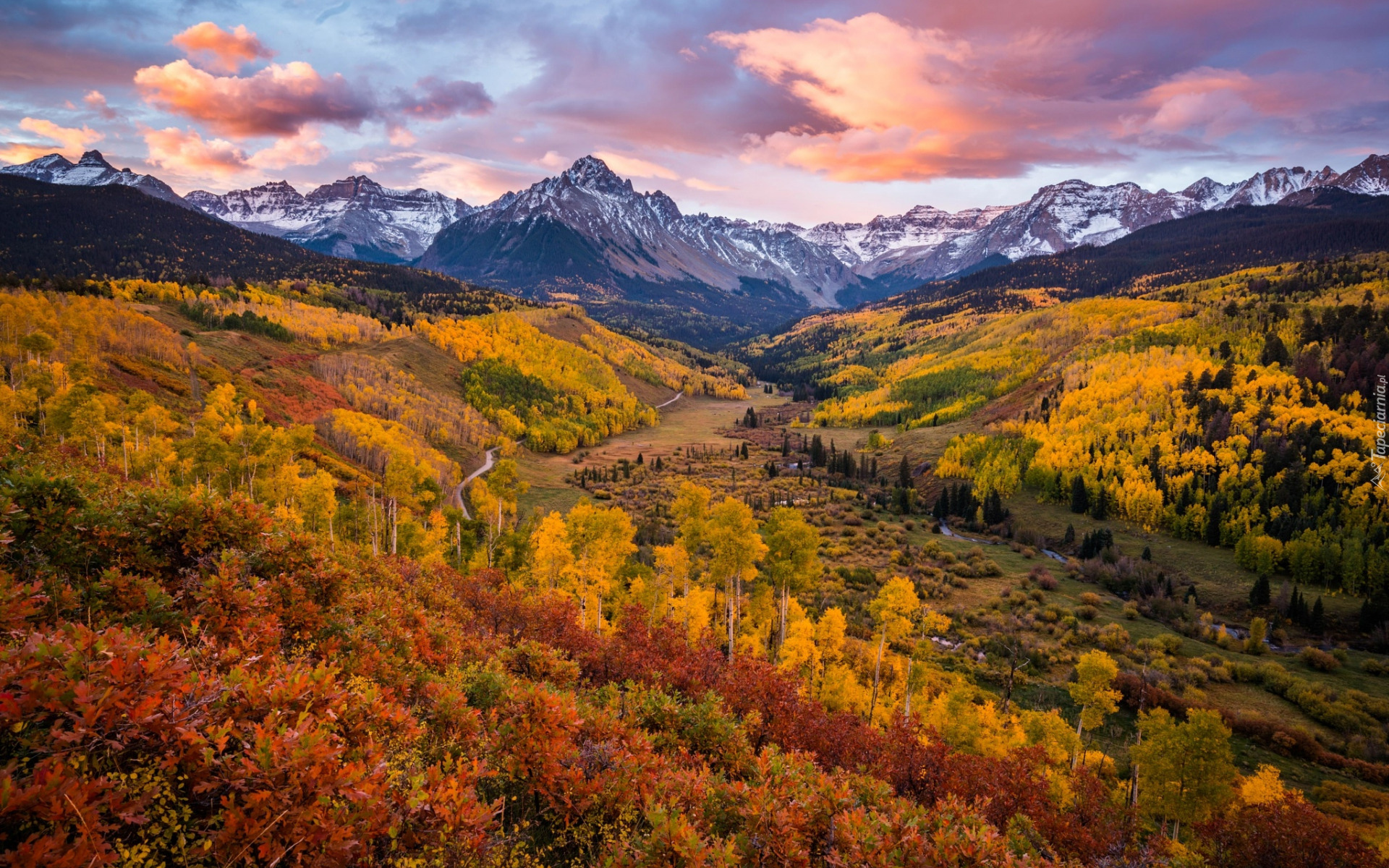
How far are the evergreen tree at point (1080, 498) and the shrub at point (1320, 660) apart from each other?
5941cm

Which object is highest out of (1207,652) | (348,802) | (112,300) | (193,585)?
(112,300)

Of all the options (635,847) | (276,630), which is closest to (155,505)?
(276,630)

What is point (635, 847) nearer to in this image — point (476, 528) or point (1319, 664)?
point (476, 528)

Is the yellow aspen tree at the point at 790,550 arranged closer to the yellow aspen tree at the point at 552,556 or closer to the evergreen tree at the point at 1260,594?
the yellow aspen tree at the point at 552,556

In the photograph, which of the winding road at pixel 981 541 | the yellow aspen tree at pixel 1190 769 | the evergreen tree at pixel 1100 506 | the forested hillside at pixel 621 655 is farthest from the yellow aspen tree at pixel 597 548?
the evergreen tree at pixel 1100 506

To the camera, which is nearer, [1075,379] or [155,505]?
[155,505]

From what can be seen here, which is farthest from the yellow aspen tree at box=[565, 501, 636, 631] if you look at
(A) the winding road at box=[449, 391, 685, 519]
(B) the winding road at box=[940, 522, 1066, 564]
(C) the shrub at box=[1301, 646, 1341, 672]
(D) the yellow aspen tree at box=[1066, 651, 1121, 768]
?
(B) the winding road at box=[940, 522, 1066, 564]

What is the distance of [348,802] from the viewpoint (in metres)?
7.14

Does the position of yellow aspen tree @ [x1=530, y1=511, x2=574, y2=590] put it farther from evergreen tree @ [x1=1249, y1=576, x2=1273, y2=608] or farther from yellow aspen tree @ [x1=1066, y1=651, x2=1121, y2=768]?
evergreen tree @ [x1=1249, y1=576, x2=1273, y2=608]

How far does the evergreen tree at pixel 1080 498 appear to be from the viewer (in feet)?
422

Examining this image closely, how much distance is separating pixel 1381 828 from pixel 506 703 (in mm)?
57054

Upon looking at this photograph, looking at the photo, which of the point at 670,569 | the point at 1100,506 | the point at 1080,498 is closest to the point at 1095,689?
the point at 670,569

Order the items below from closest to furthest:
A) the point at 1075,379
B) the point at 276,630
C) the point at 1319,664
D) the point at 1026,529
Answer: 1. the point at 276,630
2. the point at 1319,664
3. the point at 1026,529
4. the point at 1075,379

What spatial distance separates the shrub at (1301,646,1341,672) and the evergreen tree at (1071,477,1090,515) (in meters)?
59.4
